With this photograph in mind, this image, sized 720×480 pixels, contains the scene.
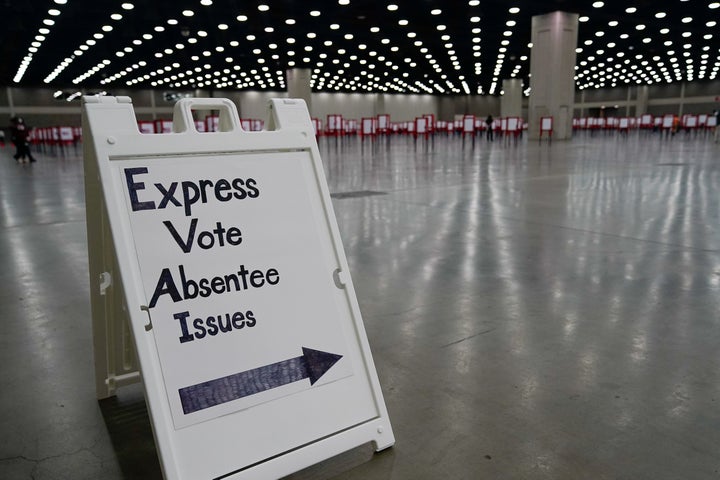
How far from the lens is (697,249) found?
5.11m

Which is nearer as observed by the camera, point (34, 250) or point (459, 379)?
point (459, 379)

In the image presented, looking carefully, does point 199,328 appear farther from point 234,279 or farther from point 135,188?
point 135,188

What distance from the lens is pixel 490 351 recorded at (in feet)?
9.77

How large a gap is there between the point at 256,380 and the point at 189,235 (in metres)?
0.57

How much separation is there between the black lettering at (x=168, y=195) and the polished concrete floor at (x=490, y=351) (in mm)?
997

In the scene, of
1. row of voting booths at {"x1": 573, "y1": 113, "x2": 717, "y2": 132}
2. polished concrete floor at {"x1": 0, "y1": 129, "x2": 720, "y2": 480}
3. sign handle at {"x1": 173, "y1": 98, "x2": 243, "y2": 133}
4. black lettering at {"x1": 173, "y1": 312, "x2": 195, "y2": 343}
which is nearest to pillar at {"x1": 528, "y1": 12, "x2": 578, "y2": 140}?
row of voting booths at {"x1": 573, "y1": 113, "x2": 717, "y2": 132}

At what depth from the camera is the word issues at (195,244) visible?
1.88 metres

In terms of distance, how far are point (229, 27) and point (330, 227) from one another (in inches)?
1038

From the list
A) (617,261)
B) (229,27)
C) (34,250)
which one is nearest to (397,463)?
(617,261)

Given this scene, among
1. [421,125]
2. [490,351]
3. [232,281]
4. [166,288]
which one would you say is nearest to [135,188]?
[166,288]

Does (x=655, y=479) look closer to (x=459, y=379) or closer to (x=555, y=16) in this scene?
(x=459, y=379)

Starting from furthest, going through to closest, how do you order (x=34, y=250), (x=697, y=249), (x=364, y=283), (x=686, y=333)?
(x=34, y=250) < (x=697, y=249) < (x=364, y=283) < (x=686, y=333)

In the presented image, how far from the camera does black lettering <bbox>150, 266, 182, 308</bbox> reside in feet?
6.05

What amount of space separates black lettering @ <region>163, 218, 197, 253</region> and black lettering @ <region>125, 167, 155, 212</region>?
8 cm
